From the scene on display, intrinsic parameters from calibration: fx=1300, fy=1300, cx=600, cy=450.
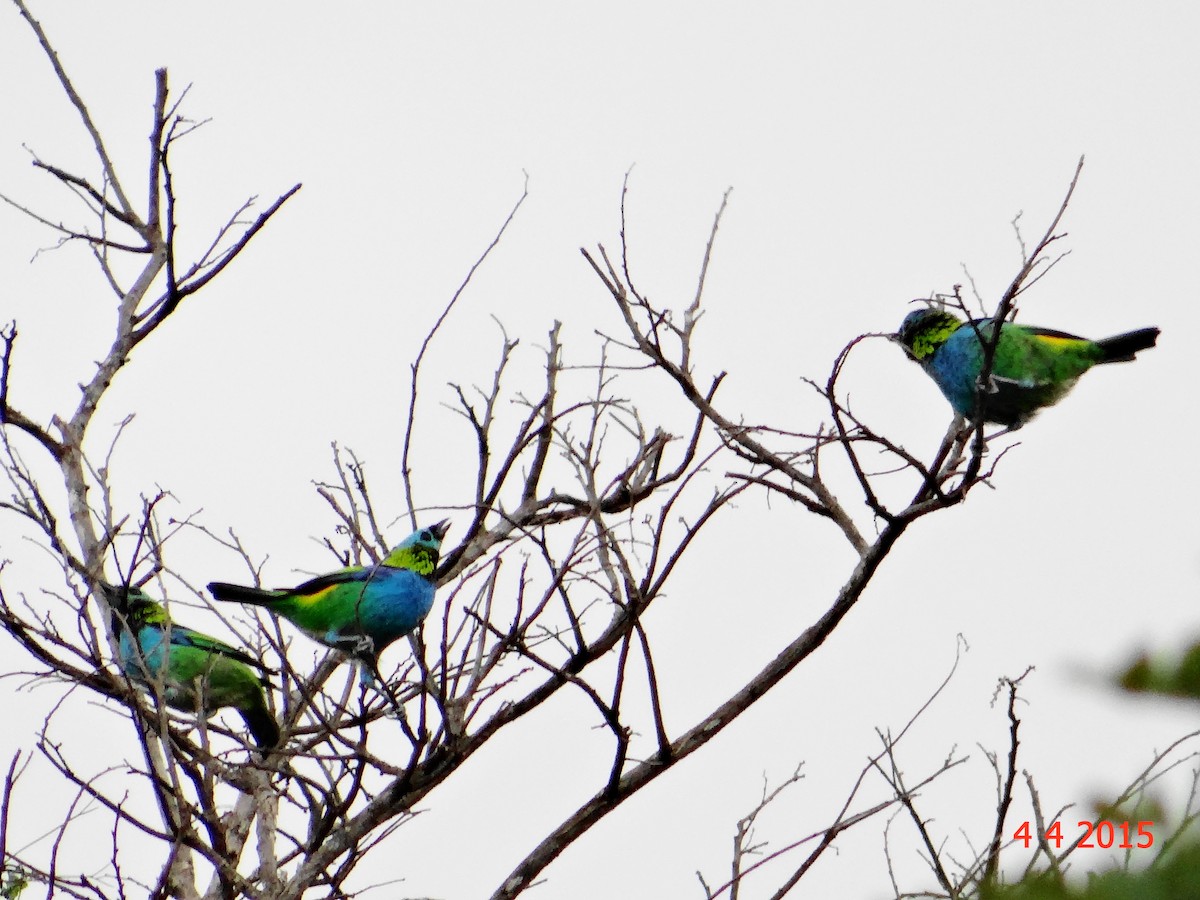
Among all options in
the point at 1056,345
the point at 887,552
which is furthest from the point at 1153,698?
the point at 1056,345

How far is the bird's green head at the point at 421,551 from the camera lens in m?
6.21

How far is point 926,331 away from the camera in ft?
20.9

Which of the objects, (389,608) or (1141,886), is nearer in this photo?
(1141,886)

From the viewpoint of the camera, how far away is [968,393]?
5809 millimetres

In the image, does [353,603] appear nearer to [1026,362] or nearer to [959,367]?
[959,367]

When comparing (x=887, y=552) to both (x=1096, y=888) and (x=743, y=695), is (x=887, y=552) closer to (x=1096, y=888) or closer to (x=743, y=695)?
(x=743, y=695)

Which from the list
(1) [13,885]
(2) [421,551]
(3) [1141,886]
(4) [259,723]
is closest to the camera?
(3) [1141,886]

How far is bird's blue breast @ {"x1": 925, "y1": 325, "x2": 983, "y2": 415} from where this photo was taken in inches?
229

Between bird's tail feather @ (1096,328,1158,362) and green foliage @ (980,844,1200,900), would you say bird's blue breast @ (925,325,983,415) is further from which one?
green foliage @ (980,844,1200,900)

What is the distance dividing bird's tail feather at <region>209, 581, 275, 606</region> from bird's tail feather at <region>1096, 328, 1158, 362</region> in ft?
13.1

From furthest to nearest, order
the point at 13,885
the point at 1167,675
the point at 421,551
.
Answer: the point at 421,551
the point at 13,885
the point at 1167,675

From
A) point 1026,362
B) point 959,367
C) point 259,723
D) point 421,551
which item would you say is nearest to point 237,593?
point 421,551

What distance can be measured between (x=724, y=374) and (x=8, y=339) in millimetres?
2989

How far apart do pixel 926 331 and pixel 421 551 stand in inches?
106
